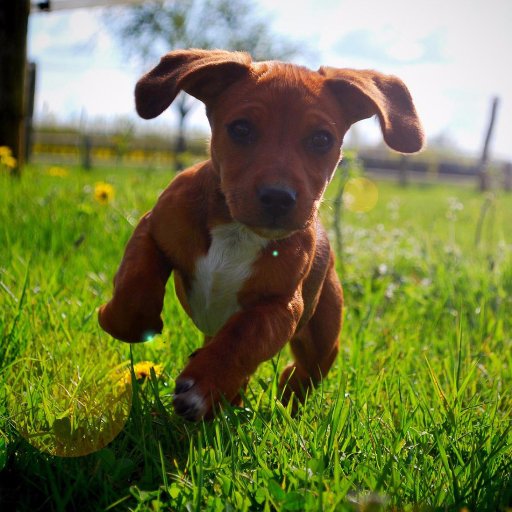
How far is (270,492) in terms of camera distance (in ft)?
6.00

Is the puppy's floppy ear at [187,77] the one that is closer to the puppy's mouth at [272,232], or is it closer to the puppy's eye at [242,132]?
the puppy's eye at [242,132]

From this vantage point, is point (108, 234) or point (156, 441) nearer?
point (156, 441)

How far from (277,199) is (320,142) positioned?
0.41 meters

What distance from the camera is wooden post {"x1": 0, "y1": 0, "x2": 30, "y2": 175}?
735 centimetres

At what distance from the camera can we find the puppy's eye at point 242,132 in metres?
2.38

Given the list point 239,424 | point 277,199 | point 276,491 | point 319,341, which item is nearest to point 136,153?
point 319,341

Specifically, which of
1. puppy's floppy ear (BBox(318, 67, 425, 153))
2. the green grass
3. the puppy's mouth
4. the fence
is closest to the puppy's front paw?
the green grass

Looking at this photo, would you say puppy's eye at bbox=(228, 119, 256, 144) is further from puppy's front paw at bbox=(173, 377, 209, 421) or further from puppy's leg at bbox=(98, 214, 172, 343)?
puppy's front paw at bbox=(173, 377, 209, 421)

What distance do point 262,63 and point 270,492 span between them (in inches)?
64.1

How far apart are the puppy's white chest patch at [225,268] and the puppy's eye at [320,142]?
0.39 metres

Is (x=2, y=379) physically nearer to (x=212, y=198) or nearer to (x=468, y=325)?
(x=212, y=198)

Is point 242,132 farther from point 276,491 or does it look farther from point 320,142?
point 276,491

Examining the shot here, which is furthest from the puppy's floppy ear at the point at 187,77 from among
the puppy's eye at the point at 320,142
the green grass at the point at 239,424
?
the green grass at the point at 239,424

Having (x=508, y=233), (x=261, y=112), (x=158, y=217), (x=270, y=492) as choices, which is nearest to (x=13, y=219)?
(x=158, y=217)
